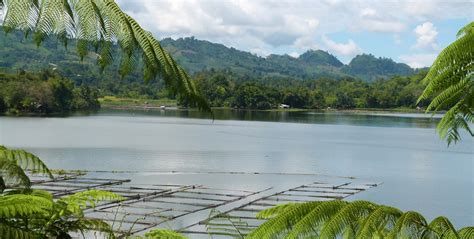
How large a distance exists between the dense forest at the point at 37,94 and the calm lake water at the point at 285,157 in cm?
1349

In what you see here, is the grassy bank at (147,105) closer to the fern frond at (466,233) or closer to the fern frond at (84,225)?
the fern frond at (84,225)

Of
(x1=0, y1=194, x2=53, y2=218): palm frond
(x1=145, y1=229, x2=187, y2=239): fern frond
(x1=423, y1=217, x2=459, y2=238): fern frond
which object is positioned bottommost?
(x1=145, y1=229, x2=187, y2=239): fern frond

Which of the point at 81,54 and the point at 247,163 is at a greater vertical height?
the point at 81,54

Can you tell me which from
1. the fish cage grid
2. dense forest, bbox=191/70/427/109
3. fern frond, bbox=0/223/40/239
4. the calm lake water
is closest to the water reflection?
dense forest, bbox=191/70/427/109

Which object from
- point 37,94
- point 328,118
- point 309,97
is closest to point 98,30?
point 37,94

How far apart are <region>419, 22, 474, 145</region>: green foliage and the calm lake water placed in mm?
14475

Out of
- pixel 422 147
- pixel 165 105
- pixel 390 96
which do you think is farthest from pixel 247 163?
pixel 165 105

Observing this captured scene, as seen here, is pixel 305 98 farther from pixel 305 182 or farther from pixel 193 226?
pixel 193 226

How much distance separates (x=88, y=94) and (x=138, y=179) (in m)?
66.3

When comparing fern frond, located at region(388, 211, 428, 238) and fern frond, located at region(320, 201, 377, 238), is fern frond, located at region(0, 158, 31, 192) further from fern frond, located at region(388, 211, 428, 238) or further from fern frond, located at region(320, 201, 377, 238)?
fern frond, located at region(388, 211, 428, 238)

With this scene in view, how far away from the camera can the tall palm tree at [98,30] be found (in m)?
2.18

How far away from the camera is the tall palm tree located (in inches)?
86.0

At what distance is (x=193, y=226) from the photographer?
14.1 m

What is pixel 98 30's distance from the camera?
2.21m
